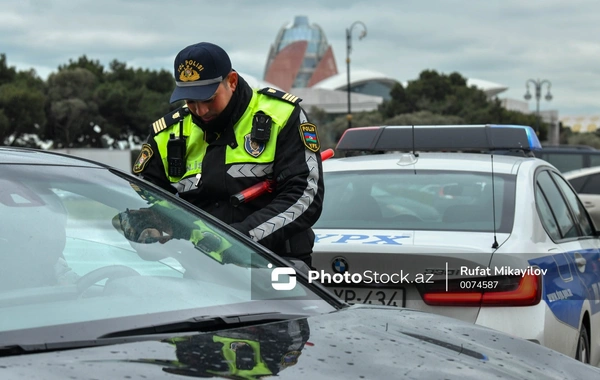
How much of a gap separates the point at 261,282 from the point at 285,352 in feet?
2.04

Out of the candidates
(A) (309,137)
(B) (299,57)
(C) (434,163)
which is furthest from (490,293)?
(B) (299,57)

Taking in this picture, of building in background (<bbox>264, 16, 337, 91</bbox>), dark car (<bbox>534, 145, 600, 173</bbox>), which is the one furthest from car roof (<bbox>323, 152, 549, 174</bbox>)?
building in background (<bbox>264, 16, 337, 91</bbox>)

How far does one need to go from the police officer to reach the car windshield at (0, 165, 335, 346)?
66 centimetres

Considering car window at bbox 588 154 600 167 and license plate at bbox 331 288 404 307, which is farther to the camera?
car window at bbox 588 154 600 167

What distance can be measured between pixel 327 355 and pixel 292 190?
1539 mm

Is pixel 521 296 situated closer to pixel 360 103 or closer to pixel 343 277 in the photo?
pixel 343 277

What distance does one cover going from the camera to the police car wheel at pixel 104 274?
7.67 ft

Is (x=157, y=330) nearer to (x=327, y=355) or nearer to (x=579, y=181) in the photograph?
(x=327, y=355)

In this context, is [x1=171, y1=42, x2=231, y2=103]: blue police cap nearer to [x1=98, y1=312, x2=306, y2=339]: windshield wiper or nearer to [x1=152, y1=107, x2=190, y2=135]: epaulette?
[x1=152, y1=107, x2=190, y2=135]: epaulette

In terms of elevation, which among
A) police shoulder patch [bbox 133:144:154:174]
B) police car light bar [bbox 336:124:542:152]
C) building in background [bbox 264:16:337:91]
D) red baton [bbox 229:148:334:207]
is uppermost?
building in background [bbox 264:16:337:91]

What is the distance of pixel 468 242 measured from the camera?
4086mm

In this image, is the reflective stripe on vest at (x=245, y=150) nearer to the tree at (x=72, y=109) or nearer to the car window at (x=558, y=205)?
the car window at (x=558, y=205)

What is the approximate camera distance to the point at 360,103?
9012 cm

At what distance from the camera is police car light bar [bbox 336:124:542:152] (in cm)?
578
